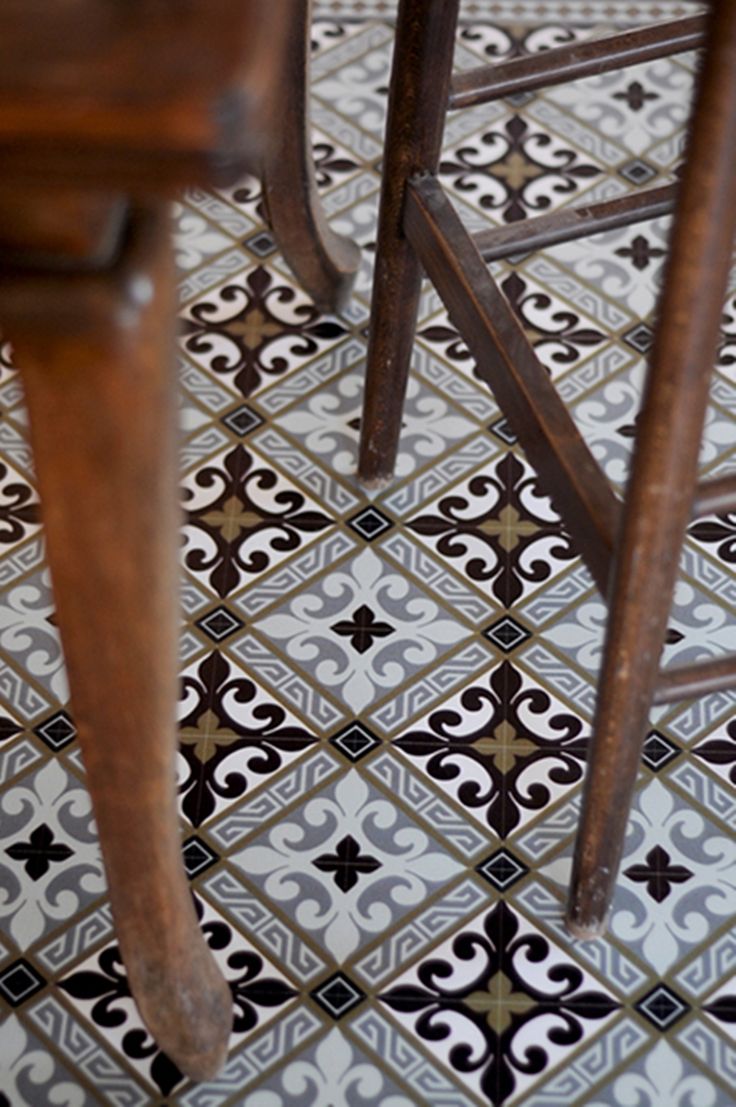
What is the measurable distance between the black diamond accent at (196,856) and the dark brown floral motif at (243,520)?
28cm

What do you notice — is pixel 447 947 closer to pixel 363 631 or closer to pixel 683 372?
pixel 363 631

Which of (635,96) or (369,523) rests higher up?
(635,96)

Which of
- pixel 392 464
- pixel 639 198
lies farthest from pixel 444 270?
pixel 392 464

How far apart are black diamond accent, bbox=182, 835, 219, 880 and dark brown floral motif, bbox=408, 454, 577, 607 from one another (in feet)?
1.27

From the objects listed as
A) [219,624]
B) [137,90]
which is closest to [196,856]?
[219,624]

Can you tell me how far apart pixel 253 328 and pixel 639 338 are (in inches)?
17.3

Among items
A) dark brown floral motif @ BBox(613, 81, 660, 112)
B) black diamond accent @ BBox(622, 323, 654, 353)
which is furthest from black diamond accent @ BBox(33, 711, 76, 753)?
dark brown floral motif @ BBox(613, 81, 660, 112)

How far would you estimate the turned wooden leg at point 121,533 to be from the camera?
701mm

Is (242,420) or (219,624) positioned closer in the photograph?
(219,624)

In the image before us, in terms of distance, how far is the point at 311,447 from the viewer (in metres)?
1.66

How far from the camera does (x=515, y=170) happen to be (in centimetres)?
192

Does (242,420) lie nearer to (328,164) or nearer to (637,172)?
(328,164)

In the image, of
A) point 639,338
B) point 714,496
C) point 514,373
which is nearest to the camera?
point 714,496

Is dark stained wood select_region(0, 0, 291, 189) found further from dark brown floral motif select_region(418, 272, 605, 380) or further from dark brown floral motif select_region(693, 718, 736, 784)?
dark brown floral motif select_region(418, 272, 605, 380)
